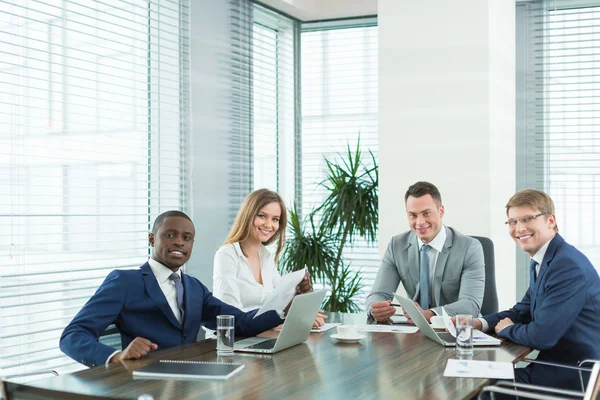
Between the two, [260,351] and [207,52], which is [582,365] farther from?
[207,52]

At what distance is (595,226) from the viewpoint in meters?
4.88

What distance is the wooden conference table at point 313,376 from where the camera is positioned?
6.26 feet

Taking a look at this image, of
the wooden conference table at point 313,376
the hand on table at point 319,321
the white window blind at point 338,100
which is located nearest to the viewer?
the wooden conference table at point 313,376

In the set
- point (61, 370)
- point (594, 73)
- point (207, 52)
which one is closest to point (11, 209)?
point (61, 370)

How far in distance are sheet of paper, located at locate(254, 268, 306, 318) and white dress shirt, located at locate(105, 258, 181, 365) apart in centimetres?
34

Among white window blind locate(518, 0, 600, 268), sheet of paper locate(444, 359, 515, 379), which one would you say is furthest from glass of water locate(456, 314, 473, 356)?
white window blind locate(518, 0, 600, 268)

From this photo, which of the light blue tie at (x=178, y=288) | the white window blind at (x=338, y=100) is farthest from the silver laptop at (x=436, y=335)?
the white window blind at (x=338, y=100)

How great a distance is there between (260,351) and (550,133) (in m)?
3.32

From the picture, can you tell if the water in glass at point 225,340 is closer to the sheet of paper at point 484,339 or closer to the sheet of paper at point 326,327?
the sheet of paper at point 326,327

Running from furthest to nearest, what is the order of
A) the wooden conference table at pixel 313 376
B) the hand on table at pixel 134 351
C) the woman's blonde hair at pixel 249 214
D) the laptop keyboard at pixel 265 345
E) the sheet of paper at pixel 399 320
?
the woman's blonde hair at pixel 249 214 < the sheet of paper at pixel 399 320 < the laptop keyboard at pixel 265 345 < the hand on table at pixel 134 351 < the wooden conference table at pixel 313 376

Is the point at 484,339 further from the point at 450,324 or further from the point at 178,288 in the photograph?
the point at 178,288

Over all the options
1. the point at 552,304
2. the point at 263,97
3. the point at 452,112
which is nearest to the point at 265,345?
the point at 552,304

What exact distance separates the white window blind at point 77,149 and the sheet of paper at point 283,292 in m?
1.26

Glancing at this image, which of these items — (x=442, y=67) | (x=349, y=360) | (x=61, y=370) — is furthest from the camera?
(x=442, y=67)
